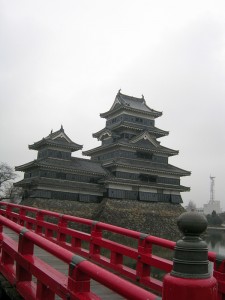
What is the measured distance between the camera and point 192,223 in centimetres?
199

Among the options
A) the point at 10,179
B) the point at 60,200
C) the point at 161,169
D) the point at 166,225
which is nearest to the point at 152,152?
the point at 161,169

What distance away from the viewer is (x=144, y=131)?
35.3m

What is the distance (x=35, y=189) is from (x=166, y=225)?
13.8 metres

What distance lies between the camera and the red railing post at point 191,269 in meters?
1.88

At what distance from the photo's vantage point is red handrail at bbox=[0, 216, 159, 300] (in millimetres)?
2616

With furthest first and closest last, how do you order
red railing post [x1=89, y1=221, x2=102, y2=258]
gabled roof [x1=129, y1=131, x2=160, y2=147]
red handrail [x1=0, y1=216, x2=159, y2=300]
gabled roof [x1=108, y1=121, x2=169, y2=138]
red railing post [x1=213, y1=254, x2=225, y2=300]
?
gabled roof [x1=108, y1=121, x2=169, y2=138] < gabled roof [x1=129, y1=131, x2=160, y2=147] < red railing post [x1=89, y1=221, x2=102, y2=258] < red railing post [x1=213, y1=254, x2=225, y2=300] < red handrail [x1=0, y1=216, x2=159, y2=300]

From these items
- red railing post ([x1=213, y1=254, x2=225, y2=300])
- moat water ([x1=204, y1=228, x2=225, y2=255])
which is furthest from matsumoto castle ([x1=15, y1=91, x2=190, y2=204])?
red railing post ([x1=213, y1=254, x2=225, y2=300])

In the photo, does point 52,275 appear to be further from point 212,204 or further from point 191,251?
point 212,204

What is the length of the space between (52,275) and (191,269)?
204 centimetres

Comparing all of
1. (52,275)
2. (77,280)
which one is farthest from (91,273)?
(52,275)

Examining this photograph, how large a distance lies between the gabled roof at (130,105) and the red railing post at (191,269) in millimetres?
34935

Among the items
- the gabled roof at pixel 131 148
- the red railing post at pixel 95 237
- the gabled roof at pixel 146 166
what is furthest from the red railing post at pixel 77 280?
the gabled roof at pixel 131 148

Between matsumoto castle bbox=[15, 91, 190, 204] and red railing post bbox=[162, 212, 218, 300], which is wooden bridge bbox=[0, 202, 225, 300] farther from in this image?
matsumoto castle bbox=[15, 91, 190, 204]

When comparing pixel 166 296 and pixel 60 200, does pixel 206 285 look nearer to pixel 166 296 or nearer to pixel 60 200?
pixel 166 296
